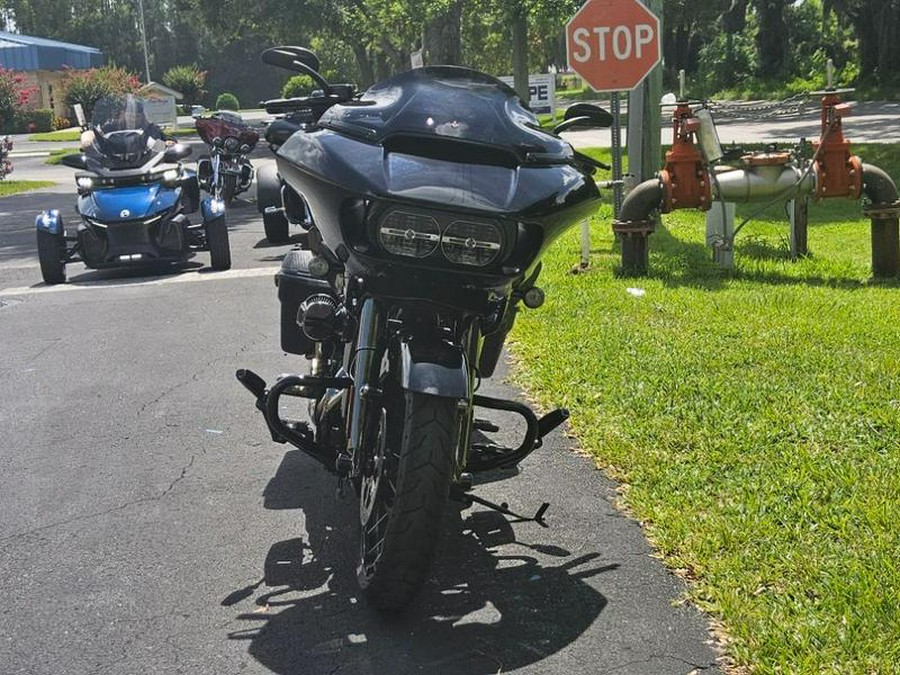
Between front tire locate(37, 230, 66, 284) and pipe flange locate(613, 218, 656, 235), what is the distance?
198 inches

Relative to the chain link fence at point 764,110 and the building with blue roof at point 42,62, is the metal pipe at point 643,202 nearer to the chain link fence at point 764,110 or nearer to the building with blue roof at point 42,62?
the chain link fence at point 764,110

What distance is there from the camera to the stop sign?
10508 millimetres

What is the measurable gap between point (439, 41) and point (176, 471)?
27.5m

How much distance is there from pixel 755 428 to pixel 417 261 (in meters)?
2.41

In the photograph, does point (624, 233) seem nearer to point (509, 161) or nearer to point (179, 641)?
point (509, 161)

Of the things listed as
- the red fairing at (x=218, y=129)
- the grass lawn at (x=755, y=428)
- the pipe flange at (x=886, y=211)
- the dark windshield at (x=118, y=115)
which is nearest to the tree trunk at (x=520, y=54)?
the red fairing at (x=218, y=129)

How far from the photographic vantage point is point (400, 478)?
370 centimetres

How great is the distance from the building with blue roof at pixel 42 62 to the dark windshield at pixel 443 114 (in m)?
65.7

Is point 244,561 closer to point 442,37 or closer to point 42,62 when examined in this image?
point 442,37

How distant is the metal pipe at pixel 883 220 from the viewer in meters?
9.66

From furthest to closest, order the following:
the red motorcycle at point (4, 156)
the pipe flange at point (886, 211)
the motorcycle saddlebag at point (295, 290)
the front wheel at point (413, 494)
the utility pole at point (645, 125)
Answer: the red motorcycle at point (4, 156), the utility pole at point (645, 125), the pipe flange at point (886, 211), the motorcycle saddlebag at point (295, 290), the front wheel at point (413, 494)

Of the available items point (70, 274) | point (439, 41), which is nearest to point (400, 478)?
point (70, 274)

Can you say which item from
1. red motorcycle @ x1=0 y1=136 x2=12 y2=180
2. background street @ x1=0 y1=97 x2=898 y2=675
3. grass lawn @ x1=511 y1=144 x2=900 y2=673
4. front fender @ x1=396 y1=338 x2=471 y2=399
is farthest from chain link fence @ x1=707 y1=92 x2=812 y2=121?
front fender @ x1=396 y1=338 x2=471 y2=399

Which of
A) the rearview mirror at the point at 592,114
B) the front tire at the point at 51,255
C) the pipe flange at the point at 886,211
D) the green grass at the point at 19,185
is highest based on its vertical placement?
the rearview mirror at the point at 592,114
